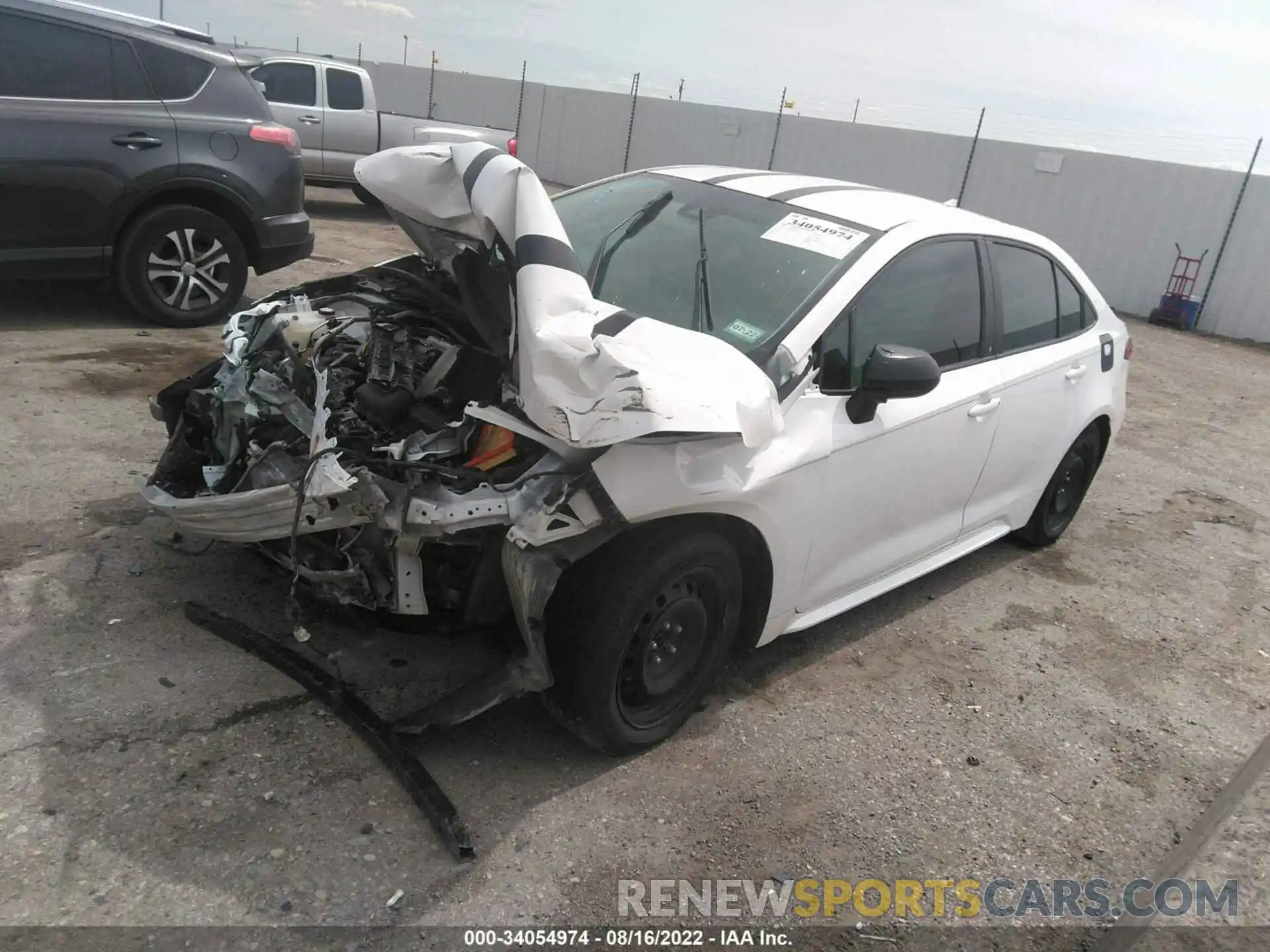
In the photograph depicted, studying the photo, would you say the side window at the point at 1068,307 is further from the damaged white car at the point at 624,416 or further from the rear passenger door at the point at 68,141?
the rear passenger door at the point at 68,141

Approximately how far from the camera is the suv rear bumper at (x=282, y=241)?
22.0 feet

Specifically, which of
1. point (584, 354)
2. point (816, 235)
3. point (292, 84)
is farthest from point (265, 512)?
point (292, 84)

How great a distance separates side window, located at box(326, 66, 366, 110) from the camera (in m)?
12.6

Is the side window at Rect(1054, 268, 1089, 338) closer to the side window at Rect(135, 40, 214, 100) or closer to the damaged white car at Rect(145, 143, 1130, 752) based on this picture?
the damaged white car at Rect(145, 143, 1130, 752)

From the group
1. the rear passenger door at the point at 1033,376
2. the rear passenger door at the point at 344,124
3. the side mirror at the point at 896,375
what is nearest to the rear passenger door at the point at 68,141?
the side mirror at the point at 896,375

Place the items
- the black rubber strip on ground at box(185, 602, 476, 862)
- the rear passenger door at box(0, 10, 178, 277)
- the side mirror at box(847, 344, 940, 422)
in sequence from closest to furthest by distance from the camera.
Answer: the black rubber strip on ground at box(185, 602, 476, 862)
the side mirror at box(847, 344, 940, 422)
the rear passenger door at box(0, 10, 178, 277)

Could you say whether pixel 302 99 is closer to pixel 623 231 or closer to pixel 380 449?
pixel 623 231

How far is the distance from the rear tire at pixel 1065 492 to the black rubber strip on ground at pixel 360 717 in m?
3.46

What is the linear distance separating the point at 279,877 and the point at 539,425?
1.35m

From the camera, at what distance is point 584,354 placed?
254 centimetres

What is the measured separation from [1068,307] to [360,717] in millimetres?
3790

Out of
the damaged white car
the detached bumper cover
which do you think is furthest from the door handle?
the detached bumper cover

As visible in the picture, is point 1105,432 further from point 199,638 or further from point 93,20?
point 93,20

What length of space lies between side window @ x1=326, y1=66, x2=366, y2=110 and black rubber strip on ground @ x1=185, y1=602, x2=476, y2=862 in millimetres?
10868
